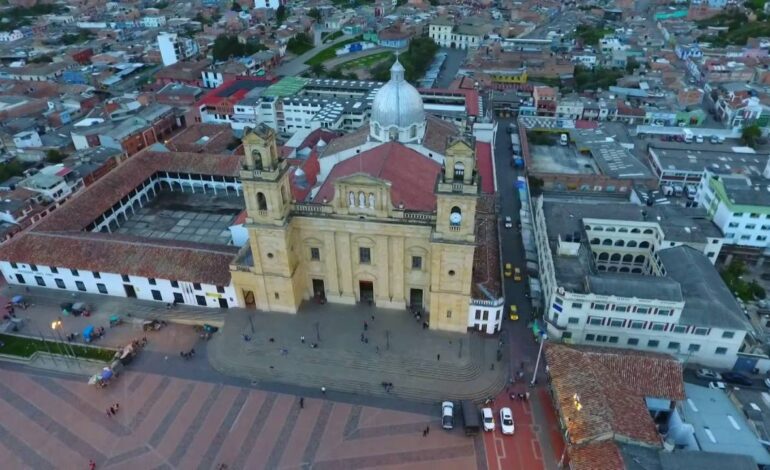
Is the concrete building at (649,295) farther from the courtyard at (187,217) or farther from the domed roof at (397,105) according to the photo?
the courtyard at (187,217)

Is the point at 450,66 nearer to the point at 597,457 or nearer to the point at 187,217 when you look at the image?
the point at 187,217

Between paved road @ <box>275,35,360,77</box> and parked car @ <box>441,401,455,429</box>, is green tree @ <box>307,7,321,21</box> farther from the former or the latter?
parked car @ <box>441,401,455,429</box>

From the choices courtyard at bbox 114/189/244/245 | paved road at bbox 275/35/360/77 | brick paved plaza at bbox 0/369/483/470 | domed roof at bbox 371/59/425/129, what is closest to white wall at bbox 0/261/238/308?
brick paved plaza at bbox 0/369/483/470

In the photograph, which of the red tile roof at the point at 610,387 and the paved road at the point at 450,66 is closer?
the red tile roof at the point at 610,387

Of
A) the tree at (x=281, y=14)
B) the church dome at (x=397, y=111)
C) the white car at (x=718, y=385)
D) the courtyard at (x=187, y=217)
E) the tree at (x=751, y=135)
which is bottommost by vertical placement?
the courtyard at (x=187, y=217)

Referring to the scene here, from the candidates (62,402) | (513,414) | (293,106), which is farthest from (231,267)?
(293,106)

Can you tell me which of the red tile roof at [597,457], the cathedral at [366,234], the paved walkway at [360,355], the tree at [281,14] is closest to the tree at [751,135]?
the cathedral at [366,234]

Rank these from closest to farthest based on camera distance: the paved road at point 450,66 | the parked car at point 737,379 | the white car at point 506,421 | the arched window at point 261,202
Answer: the white car at point 506,421, the parked car at point 737,379, the arched window at point 261,202, the paved road at point 450,66
